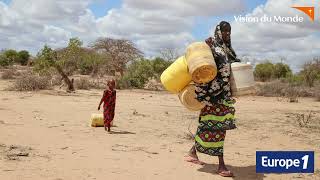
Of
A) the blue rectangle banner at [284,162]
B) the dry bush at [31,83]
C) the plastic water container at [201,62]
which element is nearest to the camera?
the plastic water container at [201,62]

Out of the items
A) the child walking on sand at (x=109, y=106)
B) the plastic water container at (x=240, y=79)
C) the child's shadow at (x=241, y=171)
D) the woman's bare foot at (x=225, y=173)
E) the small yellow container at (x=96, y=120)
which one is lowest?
the child's shadow at (x=241, y=171)

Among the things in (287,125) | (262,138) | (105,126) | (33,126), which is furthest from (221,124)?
(287,125)

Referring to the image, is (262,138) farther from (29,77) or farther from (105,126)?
(29,77)

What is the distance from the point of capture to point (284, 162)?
23.1 ft

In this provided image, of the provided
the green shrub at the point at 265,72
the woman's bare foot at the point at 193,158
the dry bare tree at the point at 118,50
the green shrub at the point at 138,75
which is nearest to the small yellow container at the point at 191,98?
the woman's bare foot at the point at 193,158

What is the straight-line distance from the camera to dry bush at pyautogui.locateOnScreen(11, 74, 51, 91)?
67.7ft

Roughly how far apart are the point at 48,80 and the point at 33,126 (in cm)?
1263

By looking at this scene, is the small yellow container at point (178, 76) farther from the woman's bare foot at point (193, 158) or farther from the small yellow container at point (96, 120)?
the small yellow container at point (96, 120)

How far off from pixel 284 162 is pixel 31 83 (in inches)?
618

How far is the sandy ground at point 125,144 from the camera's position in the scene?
20.8 ft

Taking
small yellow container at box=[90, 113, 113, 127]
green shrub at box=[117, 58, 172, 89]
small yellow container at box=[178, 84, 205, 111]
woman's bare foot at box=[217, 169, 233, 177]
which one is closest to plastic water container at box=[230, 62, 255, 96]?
small yellow container at box=[178, 84, 205, 111]

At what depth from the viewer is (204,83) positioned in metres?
6.38

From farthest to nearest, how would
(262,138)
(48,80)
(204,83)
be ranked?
1. (48,80)
2. (262,138)
3. (204,83)

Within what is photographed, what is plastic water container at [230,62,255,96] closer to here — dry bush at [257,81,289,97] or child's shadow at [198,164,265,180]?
child's shadow at [198,164,265,180]
